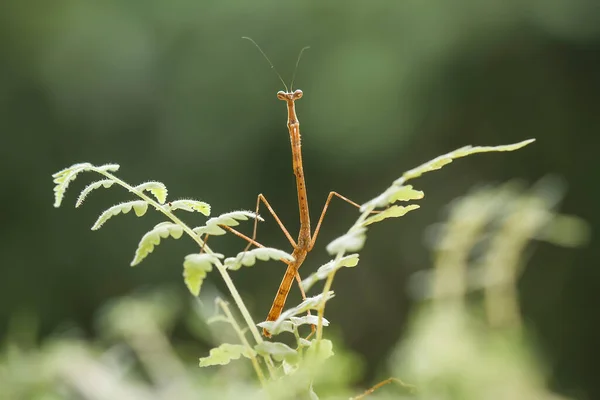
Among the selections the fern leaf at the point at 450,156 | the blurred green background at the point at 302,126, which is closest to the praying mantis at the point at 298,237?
the fern leaf at the point at 450,156

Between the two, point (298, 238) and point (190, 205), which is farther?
point (298, 238)

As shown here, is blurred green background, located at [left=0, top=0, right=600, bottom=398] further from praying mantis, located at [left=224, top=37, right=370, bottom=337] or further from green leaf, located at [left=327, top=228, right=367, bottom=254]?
green leaf, located at [left=327, top=228, right=367, bottom=254]

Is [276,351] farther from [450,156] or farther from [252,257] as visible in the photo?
[450,156]

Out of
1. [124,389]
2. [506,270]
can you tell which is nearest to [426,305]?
[506,270]

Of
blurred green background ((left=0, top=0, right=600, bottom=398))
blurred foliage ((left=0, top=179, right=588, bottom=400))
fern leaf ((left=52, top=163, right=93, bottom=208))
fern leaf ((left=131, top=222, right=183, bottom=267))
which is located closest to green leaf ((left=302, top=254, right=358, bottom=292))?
fern leaf ((left=131, top=222, right=183, bottom=267))

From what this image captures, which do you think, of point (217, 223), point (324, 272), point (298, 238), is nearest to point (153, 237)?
point (217, 223)

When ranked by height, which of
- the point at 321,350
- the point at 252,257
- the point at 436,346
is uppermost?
the point at 252,257
